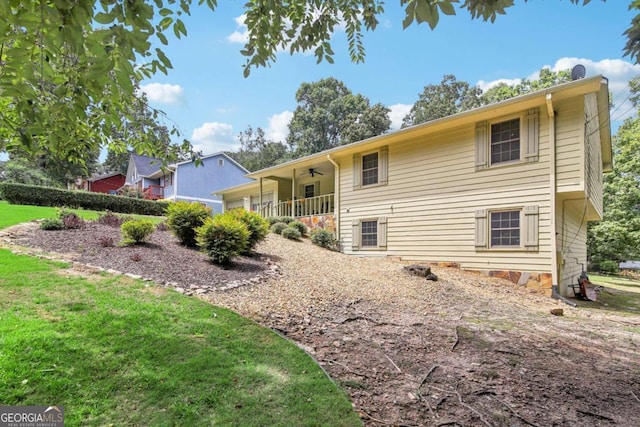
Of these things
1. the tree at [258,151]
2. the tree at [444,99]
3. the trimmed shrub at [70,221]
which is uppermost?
the tree at [444,99]

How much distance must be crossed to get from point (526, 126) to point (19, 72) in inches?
365

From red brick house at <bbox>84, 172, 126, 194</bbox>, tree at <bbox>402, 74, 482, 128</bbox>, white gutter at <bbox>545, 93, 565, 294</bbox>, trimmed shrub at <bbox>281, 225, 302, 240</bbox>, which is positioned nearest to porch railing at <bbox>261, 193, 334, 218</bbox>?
trimmed shrub at <bbox>281, 225, 302, 240</bbox>

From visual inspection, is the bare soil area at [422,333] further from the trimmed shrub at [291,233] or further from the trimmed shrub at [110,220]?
the trimmed shrub at [291,233]

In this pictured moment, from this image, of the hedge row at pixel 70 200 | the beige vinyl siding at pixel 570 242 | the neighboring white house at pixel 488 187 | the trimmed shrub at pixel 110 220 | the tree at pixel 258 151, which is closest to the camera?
the neighboring white house at pixel 488 187

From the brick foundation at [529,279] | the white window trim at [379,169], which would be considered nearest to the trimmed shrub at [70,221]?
the white window trim at [379,169]

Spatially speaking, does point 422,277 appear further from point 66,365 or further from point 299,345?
point 66,365

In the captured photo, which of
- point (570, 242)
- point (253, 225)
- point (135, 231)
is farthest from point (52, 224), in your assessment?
point (570, 242)

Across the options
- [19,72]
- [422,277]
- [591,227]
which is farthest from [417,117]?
[19,72]

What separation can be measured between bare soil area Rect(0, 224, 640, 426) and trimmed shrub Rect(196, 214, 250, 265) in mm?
242

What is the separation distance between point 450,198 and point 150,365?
27.7 ft

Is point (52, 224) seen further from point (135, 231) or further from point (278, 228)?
point (278, 228)

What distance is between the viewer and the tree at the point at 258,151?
125 feet

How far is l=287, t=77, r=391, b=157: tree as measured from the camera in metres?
33.2

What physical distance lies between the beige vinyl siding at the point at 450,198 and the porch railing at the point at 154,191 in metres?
21.1
